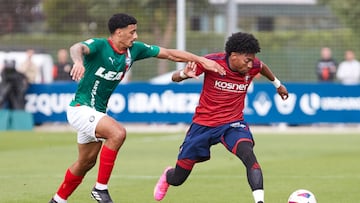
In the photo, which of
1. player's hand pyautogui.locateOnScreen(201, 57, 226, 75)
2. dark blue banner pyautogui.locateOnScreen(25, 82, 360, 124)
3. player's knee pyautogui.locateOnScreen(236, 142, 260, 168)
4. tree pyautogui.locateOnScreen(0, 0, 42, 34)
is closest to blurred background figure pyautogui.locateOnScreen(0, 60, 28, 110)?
dark blue banner pyautogui.locateOnScreen(25, 82, 360, 124)

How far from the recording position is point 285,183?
1455 cm

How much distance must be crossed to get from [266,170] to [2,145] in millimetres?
7801

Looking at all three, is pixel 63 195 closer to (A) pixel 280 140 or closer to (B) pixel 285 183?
(B) pixel 285 183

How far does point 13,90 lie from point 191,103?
4.89 meters

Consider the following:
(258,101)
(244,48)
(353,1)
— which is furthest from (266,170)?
(353,1)

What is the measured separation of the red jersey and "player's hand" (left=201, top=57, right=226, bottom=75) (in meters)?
0.08

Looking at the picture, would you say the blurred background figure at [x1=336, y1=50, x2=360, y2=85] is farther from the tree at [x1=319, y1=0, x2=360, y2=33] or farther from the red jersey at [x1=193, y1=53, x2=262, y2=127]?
the red jersey at [x1=193, y1=53, x2=262, y2=127]

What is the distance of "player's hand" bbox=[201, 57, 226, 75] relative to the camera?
450 inches

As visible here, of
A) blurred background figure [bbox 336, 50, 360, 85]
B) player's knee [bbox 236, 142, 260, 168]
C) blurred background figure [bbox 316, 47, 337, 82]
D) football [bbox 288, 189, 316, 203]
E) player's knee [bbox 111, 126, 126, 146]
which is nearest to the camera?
football [bbox 288, 189, 316, 203]

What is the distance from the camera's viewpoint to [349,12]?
3275cm

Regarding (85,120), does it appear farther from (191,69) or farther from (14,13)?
(14,13)

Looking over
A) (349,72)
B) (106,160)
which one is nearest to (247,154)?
(106,160)

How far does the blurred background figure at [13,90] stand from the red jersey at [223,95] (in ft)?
55.6

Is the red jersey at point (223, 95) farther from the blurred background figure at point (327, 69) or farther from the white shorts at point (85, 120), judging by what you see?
the blurred background figure at point (327, 69)
